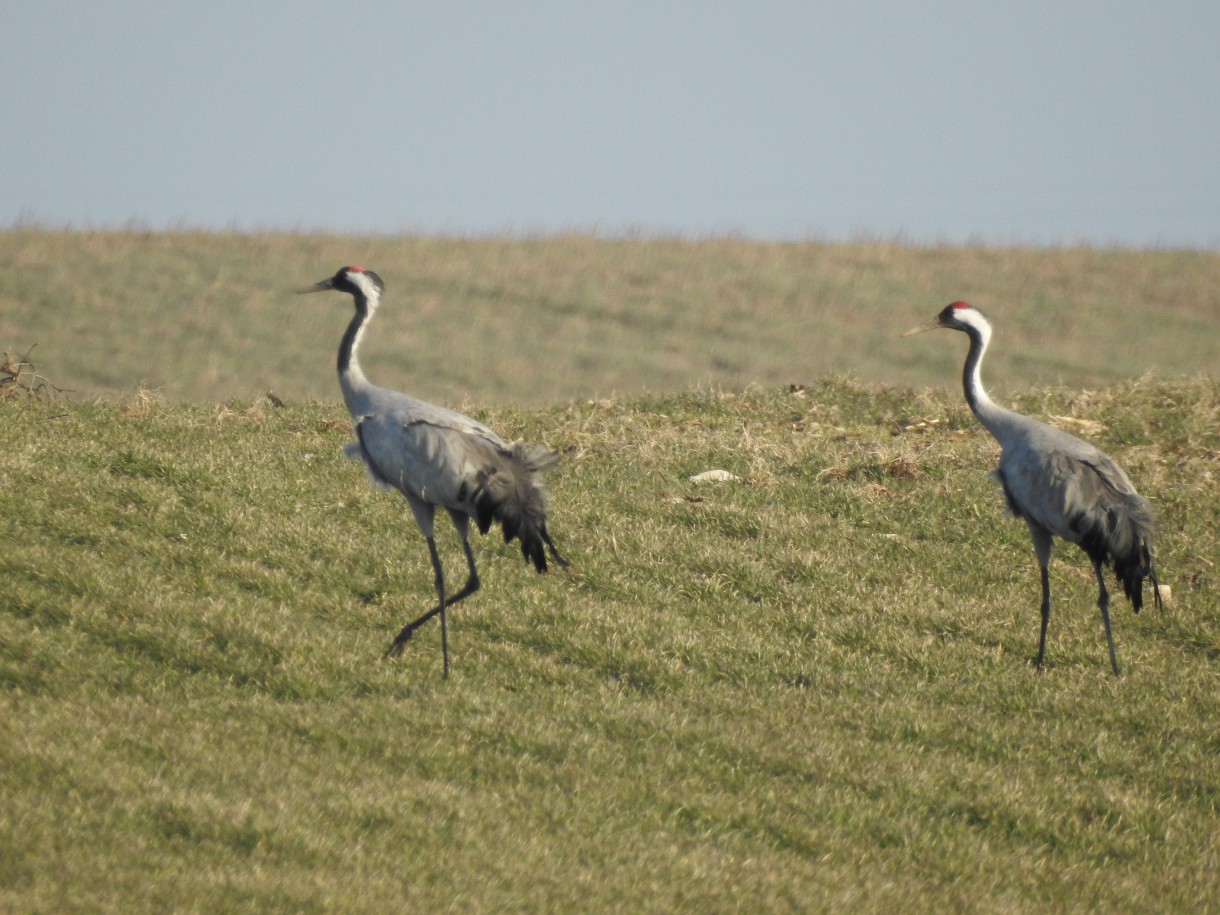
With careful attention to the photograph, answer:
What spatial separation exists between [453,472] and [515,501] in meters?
0.40

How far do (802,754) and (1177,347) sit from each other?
957 inches

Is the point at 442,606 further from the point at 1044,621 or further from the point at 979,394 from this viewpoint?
the point at 979,394

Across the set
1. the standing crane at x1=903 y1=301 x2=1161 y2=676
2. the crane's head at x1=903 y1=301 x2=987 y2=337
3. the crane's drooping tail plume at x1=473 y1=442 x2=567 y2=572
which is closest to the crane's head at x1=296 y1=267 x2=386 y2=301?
the crane's drooping tail plume at x1=473 y1=442 x2=567 y2=572

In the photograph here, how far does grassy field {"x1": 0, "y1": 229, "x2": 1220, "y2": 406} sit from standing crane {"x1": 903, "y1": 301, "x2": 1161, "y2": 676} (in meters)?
13.1

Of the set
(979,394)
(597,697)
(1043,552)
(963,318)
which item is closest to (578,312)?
(963,318)

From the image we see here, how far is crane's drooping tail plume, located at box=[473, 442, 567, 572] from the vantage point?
796 centimetres

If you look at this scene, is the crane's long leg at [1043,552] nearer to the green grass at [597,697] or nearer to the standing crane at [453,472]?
the green grass at [597,697]

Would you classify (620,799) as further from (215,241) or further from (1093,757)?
(215,241)

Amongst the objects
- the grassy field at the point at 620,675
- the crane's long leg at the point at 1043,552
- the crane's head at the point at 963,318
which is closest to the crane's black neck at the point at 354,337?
the grassy field at the point at 620,675

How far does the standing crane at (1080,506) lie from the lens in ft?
27.5

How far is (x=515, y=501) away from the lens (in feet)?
26.1

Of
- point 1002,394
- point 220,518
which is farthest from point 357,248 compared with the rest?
point 220,518

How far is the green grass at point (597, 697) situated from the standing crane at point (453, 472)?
0.57 meters

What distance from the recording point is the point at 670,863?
18.3 ft
